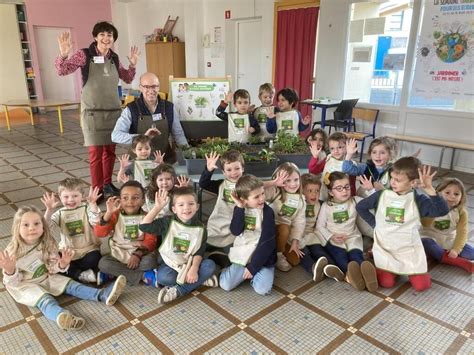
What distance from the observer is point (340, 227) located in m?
2.53

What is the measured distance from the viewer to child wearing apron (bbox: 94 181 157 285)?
90.4 inches

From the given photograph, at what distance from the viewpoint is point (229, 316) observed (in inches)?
Answer: 80.0

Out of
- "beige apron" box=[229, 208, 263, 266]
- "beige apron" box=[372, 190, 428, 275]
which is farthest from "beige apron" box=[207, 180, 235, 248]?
"beige apron" box=[372, 190, 428, 275]

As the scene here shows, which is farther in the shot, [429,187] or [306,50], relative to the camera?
[306,50]

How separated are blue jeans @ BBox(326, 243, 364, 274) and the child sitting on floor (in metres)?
1.50

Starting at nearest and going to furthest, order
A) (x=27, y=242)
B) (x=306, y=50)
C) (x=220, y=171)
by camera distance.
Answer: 1. (x=27, y=242)
2. (x=220, y=171)
3. (x=306, y=50)

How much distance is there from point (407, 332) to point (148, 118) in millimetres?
2331

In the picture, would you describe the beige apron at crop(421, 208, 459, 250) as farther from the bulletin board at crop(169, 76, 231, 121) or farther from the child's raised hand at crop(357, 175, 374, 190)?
the bulletin board at crop(169, 76, 231, 121)

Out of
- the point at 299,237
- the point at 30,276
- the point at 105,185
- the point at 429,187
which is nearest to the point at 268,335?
the point at 299,237

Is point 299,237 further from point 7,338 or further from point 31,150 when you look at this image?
point 31,150

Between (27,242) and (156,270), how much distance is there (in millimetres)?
712

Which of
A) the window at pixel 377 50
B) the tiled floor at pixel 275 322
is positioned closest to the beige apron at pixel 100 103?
the tiled floor at pixel 275 322

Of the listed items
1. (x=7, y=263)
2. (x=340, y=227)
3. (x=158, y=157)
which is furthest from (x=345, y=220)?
(x=7, y=263)

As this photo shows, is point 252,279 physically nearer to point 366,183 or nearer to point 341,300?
point 341,300
